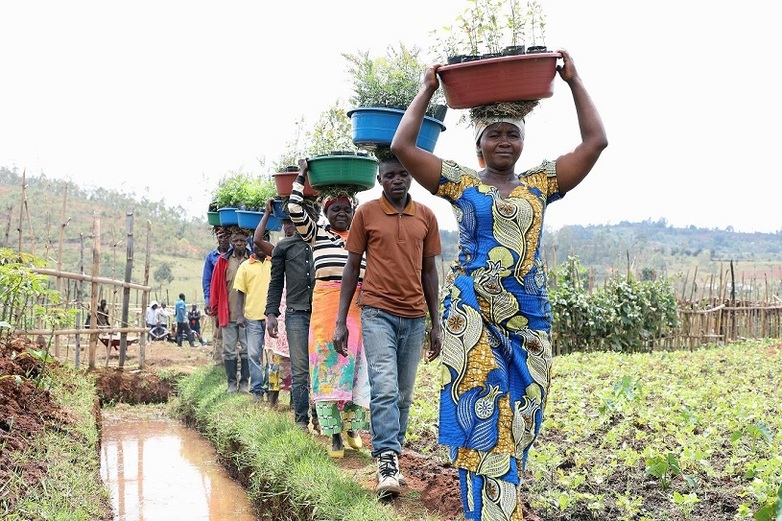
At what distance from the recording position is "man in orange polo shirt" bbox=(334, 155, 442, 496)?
4.60 m

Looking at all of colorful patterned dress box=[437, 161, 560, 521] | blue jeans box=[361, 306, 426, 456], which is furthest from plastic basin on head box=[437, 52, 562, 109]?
blue jeans box=[361, 306, 426, 456]

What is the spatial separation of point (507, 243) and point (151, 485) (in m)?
4.50

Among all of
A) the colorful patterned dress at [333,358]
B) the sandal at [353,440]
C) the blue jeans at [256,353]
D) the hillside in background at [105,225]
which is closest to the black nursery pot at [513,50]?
the colorful patterned dress at [333,358]

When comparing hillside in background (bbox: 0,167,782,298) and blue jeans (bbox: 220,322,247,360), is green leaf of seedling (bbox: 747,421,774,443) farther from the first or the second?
hillside in background (bbox: 0,167,782,298)

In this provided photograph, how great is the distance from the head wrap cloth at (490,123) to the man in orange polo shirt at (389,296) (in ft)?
3.83

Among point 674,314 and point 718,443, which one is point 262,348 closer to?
point 718,443

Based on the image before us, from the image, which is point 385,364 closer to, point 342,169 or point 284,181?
point 342,169

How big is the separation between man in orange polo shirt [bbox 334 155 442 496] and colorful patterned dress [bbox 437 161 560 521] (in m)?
1.16

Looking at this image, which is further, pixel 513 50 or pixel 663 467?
pixel 663 467

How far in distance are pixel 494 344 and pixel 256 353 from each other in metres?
5.60

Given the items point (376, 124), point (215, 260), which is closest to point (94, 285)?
point (215, 260)

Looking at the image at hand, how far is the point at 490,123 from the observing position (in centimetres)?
352

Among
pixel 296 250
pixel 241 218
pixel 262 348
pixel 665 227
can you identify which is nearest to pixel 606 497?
pixel 296 250

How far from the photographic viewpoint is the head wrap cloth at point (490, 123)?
350cm
